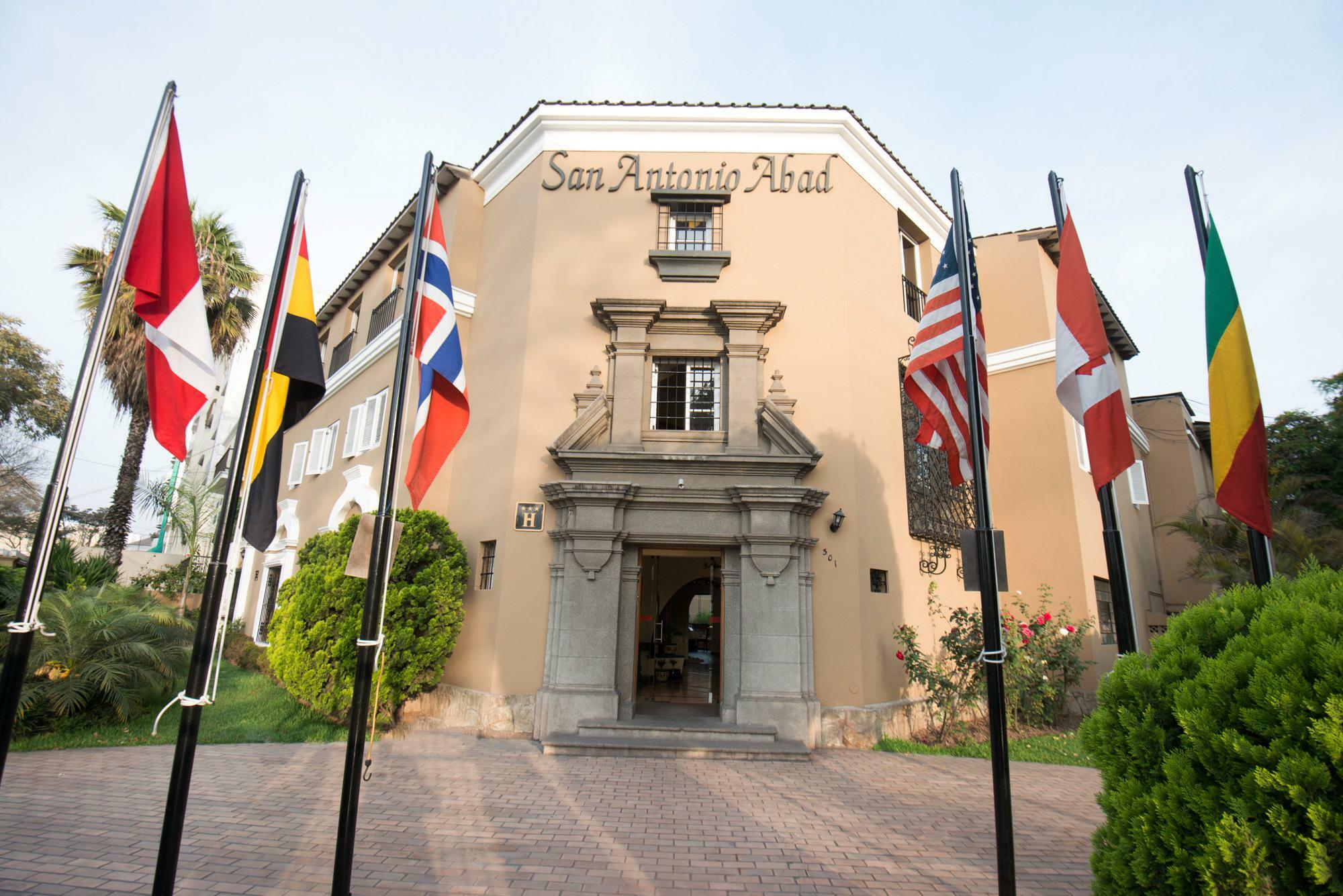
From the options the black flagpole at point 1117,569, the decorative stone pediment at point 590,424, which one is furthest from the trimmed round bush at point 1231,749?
the decorative stone pediment at point 590,424

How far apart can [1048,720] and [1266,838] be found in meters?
9.60

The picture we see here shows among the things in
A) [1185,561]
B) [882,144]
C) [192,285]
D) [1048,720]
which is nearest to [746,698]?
[1048,720]

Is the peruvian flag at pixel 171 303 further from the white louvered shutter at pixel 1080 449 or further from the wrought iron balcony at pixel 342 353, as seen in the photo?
the white louvered shutter at pixel 1080 449

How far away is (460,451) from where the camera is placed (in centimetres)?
1265

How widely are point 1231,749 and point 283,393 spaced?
240 inches

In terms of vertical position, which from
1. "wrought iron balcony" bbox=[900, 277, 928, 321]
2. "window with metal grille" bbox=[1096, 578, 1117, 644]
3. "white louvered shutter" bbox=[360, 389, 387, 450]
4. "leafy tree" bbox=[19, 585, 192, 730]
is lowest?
"leafy tree" bbox=[19, 585, 192, 730]

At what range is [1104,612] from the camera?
1405cm

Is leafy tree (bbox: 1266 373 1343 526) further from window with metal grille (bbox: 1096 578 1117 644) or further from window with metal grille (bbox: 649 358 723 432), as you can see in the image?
window with metal grille (bbox: 649 358 723 432)

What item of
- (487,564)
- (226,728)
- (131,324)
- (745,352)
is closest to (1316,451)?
(745,352)

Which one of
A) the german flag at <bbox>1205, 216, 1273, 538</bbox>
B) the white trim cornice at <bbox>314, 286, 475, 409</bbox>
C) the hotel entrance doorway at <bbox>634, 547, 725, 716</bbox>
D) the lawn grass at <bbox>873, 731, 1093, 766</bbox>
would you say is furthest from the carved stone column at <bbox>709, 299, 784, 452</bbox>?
the german flag at <bbox>1205, 216, 1273, 538</bbox>

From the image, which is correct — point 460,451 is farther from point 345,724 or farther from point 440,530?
point 345,724

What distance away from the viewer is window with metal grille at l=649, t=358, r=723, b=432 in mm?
11820

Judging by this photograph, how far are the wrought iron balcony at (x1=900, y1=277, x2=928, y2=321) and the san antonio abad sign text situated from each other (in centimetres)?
284

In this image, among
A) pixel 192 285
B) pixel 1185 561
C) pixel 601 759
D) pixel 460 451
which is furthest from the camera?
pixel 1185 561
